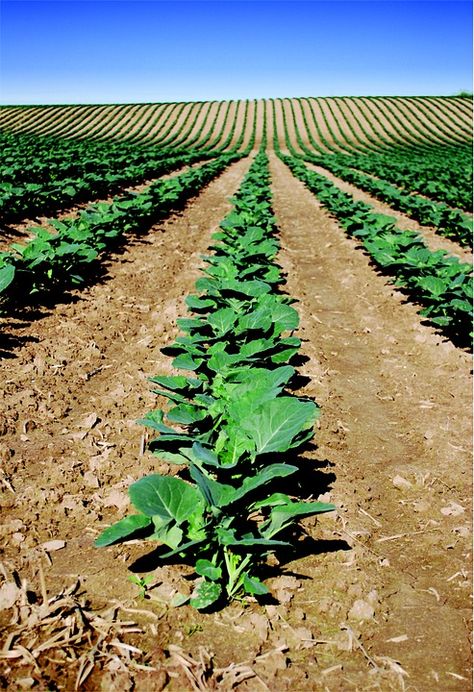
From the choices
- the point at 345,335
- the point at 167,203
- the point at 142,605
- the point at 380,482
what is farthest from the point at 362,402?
the point at 167,203

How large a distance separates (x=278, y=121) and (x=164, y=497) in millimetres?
72988

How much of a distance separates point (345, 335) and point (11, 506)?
4530 millimetres

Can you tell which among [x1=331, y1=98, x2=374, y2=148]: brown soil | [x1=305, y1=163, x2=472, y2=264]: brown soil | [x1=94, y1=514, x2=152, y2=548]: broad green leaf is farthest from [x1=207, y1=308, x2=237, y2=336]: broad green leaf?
[x1=331, y1=98, x2=374, y2=148]: brown soil

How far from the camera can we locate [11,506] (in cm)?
295

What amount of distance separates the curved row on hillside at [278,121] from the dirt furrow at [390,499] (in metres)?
49.3

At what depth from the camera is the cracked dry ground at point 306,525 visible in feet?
6.69

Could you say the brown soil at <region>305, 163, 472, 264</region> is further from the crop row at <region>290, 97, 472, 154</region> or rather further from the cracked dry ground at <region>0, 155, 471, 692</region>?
the crop row at <region>290, 97, 472, 154</region>

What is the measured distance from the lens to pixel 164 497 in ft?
7.17

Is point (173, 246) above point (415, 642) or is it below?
above

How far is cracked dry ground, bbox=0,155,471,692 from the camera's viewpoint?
2.04m

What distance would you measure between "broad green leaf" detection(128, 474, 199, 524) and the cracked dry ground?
51 centimetres

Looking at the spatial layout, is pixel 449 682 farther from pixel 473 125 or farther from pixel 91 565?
pixel 473 125

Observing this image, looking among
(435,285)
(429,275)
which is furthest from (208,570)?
(429,275)

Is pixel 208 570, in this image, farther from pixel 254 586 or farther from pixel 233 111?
pixel 233 111
